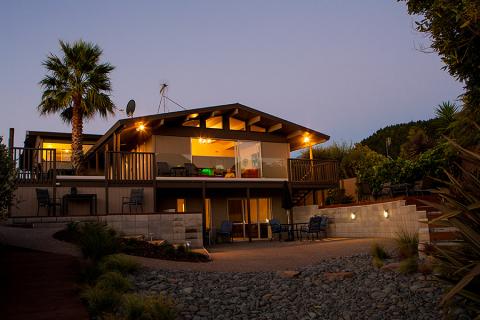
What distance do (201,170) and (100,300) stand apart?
A: 39.9 ft

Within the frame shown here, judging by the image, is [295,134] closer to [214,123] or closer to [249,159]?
[249,159]

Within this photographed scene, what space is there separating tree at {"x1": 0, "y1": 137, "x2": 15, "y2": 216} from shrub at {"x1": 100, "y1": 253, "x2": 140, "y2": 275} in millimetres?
1935

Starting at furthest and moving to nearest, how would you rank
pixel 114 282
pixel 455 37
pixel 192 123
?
pixel 192 123 → pixel 114 282 → pixel 455 37

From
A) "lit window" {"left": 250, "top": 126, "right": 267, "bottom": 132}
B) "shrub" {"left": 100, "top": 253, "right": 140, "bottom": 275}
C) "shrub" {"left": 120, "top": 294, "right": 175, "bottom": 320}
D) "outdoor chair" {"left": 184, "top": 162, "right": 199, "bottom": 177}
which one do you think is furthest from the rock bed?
"lit window" {"left": 250, "top": 126, "right": 267, "bottom": 132}

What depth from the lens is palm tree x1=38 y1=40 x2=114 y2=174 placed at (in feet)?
62.4

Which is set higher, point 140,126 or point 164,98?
point 164,98

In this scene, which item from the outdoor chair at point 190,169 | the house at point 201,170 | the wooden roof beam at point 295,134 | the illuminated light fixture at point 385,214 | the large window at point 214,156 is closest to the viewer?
the illuminated light fixture at point 385,214

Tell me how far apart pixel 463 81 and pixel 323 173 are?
1307 cm

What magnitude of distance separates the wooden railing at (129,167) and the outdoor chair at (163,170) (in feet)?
1.48

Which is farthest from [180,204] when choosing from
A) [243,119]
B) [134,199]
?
[243,119]

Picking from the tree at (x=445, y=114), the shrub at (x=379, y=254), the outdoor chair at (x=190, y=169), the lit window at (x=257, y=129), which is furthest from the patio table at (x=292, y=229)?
the shrub at (x=379, y=254)

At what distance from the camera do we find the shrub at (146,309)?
5.36m

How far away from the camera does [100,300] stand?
572 centimetres

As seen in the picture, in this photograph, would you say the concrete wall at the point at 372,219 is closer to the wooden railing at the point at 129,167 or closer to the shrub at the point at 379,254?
the shrub at the point at 379,254
